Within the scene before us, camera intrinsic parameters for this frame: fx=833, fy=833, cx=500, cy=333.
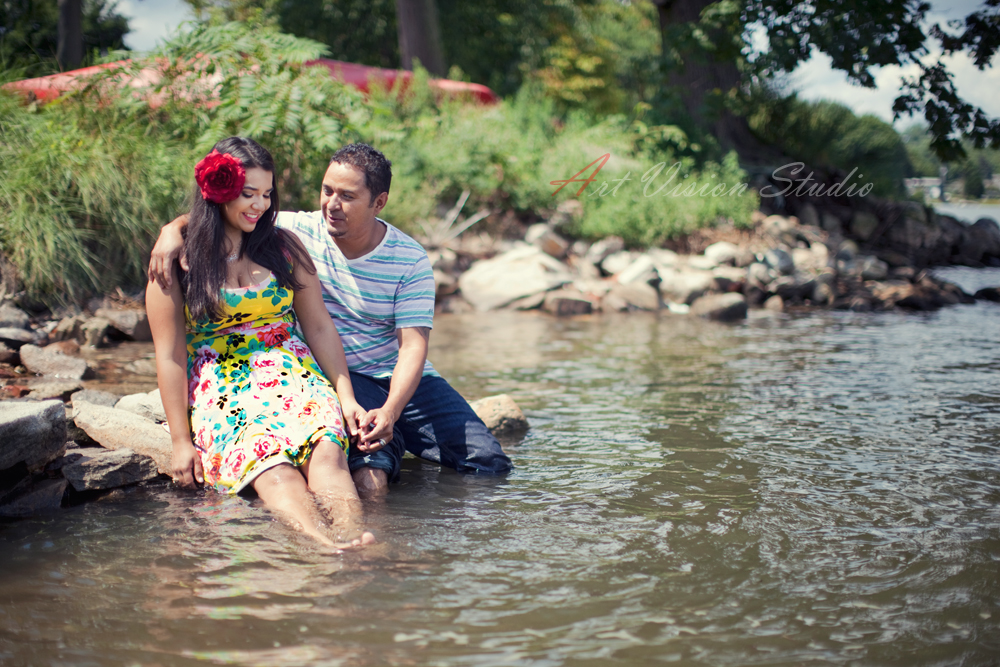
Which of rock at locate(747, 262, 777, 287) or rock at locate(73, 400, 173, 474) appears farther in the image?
rock at locate(747, 262, 777, 287)

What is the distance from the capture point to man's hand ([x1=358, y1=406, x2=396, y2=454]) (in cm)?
412

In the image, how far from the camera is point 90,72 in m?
9.84

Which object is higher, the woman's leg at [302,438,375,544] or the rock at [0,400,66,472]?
the rock at [0,400,66,472]

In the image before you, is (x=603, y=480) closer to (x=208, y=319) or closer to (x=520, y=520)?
(x=520, y=520)

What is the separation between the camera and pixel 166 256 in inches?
149

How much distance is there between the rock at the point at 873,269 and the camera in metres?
15.5

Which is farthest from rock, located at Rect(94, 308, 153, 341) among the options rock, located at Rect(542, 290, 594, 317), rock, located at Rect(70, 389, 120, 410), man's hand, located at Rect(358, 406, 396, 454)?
rock, located at Rect(542, 290, 594, 317)

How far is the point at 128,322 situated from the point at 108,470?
4.79 m

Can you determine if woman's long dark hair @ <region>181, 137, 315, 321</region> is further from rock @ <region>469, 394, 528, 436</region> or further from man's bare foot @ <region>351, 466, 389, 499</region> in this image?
rock @ <region>469, 394, 528, 436</region>

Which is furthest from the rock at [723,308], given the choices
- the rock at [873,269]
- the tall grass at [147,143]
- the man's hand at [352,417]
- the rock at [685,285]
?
the man's hand at [352,417]

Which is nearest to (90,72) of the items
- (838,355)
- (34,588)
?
(34,588)

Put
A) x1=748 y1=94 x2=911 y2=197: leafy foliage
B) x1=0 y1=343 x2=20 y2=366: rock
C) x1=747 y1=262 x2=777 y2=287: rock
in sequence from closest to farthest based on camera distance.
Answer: x1=0 y1=343 x2=20 y2=366: rock
x1=747 y1=262 x2=777 y2=287: rock
x1=748 y1=94 x2=911 y2=197: leafy foliage

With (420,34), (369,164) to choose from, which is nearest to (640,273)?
(369,164)

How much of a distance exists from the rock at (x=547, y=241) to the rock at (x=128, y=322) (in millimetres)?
7646
